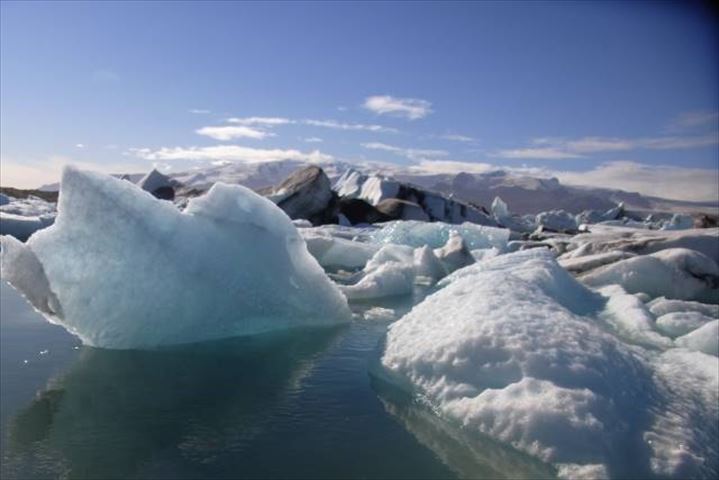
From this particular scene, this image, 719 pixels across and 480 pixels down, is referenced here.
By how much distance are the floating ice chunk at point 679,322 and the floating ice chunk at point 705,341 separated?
585 millimetres

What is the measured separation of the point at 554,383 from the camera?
3.38 metres

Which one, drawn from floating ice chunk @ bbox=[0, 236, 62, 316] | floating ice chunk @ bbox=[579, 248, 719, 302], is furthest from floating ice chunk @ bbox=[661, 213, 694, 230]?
floating ice chunk @ bbox=[0, 236, 62, 316]

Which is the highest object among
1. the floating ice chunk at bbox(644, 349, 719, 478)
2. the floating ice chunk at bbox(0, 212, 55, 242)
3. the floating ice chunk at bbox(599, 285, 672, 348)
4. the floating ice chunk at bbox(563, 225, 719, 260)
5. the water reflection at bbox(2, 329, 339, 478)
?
the floating ice chunk at bbox(563, 225, 719, 260)

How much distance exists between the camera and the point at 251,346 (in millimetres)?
5355

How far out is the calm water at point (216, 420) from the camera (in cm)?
284

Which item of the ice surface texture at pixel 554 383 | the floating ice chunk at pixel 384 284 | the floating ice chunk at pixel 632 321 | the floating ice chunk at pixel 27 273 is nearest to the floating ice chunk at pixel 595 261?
the floating ice chunk at pixel 632 321

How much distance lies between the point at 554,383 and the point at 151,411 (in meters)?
2.49

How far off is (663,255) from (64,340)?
9.02 meters

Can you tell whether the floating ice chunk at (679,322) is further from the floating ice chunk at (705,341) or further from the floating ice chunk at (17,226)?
the floating ice chunk at (17,226)

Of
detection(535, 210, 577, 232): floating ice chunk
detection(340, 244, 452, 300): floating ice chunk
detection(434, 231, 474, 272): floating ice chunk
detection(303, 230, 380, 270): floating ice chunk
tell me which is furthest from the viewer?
detection(535, 210, 577, 232): floating ice chunk

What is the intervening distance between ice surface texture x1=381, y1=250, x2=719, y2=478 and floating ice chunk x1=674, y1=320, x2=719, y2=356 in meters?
0.36

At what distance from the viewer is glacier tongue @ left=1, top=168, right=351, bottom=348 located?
5023 mm

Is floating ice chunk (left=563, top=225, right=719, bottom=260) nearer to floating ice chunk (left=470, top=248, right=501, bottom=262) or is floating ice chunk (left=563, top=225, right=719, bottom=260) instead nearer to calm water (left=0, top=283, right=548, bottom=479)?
floating ice chunk (left=470, top=248, right=501, bottom=262)

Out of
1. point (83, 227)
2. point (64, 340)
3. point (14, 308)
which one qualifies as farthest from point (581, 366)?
point (14, 308)
